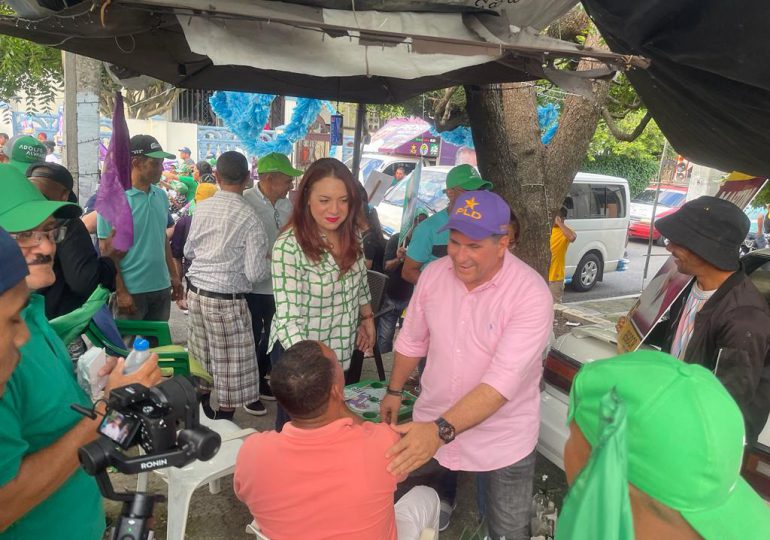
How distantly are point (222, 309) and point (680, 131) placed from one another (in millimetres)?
2913

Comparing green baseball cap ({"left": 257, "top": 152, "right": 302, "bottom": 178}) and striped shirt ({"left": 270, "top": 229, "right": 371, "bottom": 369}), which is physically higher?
green baseball cap ({"left": 257, "top": 152, "right": 302, "bottom": 178})

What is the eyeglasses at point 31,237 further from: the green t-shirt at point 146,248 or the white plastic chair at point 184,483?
the green t-shirt at point 146,248

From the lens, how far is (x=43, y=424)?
1404 mm

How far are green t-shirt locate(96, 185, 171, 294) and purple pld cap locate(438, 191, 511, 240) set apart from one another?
281 centimetres

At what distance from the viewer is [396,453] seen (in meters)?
1.69

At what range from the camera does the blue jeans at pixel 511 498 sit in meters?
2.24

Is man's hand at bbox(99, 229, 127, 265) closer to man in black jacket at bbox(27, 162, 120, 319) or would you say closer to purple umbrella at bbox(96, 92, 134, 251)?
purple umbrella at bbox(96, 92, 134, 251)

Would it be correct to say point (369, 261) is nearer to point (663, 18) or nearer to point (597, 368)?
point (663, 18)

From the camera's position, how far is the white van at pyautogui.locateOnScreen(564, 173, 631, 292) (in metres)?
9.94

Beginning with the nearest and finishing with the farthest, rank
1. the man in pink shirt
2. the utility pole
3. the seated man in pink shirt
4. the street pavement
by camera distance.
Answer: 1. the seated man in pink shirt
2. the man in pink shirt
3. the utility pole
4. the street pavement

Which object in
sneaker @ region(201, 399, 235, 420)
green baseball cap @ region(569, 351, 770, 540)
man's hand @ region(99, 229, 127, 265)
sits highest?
green baseball cap @ region(569, 351, 770, 540)

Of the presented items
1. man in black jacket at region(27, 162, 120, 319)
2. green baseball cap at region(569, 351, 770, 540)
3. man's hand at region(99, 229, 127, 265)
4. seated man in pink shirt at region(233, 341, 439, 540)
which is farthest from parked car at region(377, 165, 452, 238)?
Result: green baseball cap at region(569, 351, 770, 540)

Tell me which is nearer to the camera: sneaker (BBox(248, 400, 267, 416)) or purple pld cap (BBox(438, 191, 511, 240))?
purple pld cap (BBox(438, 191, 511, 240))

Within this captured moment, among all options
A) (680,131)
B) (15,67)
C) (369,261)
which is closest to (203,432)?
(680,131)
